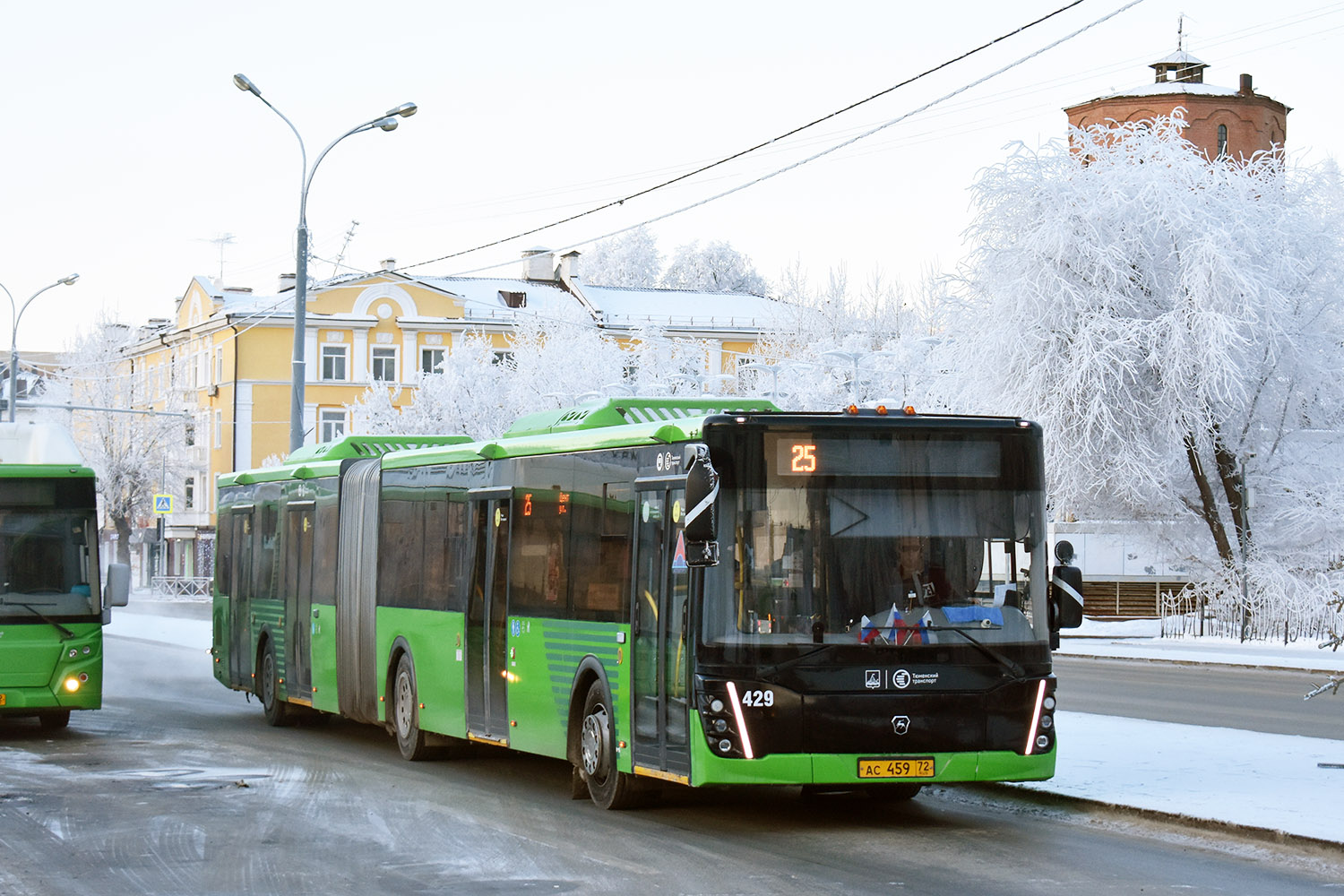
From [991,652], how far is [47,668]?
10032 millimetres

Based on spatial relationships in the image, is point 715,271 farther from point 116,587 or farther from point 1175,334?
point 116,587

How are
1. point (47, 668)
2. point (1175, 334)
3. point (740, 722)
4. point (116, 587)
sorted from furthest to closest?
point (1175, 334)
point (116, 587)
point (47, 668)
point (740, 722)

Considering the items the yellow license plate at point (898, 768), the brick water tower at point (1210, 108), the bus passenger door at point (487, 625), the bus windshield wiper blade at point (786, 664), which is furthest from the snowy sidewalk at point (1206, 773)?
the brick water tower at point (1210, 108)

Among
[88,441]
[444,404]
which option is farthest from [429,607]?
[88,441]

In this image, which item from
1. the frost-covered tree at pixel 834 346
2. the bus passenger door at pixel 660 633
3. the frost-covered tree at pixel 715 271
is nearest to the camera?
the bus passenger door at pixel 660 633

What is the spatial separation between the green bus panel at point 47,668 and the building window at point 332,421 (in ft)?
223

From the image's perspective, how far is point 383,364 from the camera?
286ft

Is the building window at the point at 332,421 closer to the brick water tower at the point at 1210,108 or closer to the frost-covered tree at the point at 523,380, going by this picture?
the frost-covered tree at the point at 523,380

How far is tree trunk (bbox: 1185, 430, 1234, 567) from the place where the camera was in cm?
3984

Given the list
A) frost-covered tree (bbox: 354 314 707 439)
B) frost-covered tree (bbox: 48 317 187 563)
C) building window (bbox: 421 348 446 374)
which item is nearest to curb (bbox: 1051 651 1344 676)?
frost-covered tree (bbox: 354 314 707 439)

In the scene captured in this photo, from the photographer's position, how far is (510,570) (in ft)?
50.4

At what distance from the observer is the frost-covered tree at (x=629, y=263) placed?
416ft

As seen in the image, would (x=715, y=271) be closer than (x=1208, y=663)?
No

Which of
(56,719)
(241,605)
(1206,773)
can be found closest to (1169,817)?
(1206,773)
